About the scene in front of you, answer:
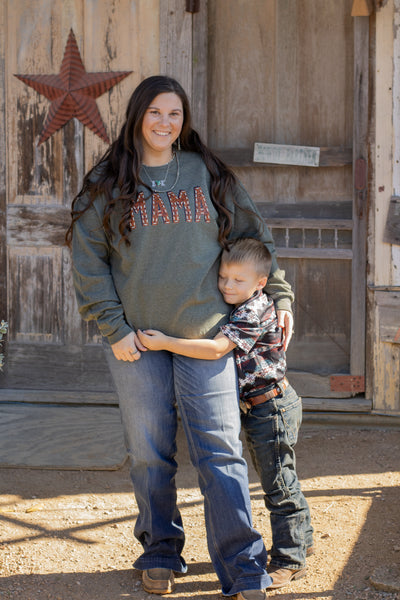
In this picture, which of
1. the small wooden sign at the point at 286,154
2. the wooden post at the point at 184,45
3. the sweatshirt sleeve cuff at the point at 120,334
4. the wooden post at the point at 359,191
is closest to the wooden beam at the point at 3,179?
the wooden post at the point at 184,45

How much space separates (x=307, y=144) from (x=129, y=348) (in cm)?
273

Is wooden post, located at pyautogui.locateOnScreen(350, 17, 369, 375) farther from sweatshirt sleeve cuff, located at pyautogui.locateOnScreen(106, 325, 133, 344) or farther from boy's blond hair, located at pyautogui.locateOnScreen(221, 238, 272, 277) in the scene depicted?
sweatshirt sleeve cuff, located at pyautogui.locateOnScreen(106, 325, 133, 344)

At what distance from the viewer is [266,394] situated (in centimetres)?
308

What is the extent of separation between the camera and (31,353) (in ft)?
17.7

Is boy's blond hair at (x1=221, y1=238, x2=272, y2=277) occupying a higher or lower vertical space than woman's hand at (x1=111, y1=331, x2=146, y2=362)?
higher

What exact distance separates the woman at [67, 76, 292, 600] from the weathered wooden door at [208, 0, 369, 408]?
7.16ft

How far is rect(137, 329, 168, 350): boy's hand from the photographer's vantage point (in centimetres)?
289

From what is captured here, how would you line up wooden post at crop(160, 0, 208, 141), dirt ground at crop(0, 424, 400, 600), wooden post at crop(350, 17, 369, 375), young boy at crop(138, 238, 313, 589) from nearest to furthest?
young boy at crop(138, 238, 313, 589)
dirt ground at crop(0, 424, 400, 600)
wooden post at crop(350, 17, 369, 375)
wooden post at crop(160, 0, 208, 141)

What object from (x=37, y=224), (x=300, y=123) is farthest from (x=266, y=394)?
(x=37, y=224)

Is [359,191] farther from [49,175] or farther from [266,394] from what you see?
[266,394]

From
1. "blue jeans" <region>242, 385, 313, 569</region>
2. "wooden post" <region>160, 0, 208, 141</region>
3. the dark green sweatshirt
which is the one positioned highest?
"wooden post" <region>160, 0, 208, 141</region>

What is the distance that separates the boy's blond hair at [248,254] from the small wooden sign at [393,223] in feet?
6.75

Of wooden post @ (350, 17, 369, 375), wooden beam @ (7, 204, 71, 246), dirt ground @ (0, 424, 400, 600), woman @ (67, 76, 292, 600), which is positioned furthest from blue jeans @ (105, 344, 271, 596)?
wooden beam @ (7, 204, 71, 246)

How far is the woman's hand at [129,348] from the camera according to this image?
290cm
